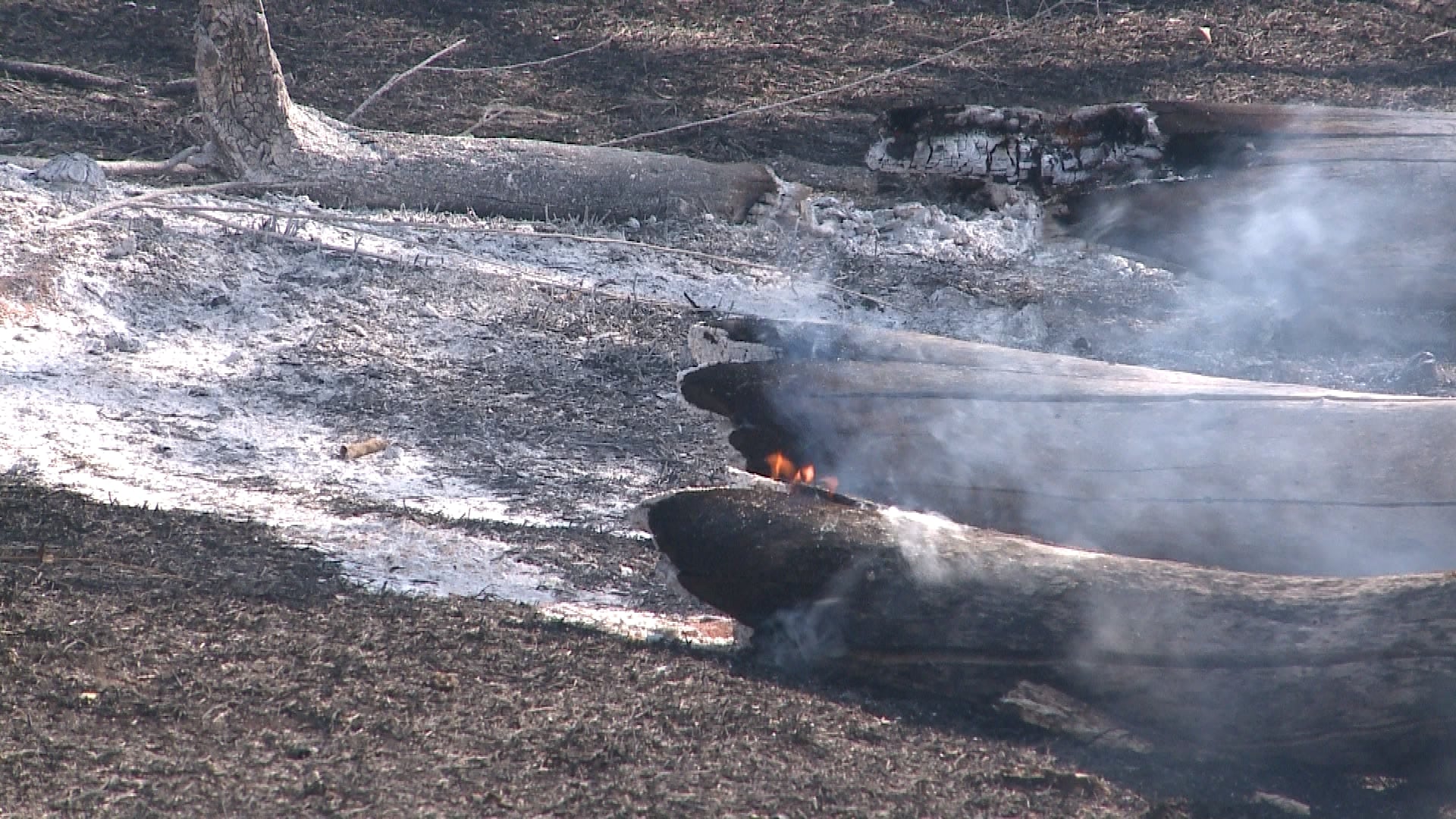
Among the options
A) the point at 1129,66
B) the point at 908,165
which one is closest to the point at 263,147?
the point at 908,165

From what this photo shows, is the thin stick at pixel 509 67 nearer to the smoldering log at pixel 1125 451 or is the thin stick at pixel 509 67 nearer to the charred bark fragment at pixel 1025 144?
the charred bark fragment at pixel 1025 144

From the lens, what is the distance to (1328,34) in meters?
7.93

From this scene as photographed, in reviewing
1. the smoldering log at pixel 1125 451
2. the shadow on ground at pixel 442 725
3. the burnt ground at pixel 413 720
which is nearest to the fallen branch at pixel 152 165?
the burnt ground at pixel 413 720

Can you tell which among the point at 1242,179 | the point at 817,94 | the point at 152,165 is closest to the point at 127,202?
the point at 152,165

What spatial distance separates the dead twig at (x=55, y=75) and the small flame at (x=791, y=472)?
14.7ft

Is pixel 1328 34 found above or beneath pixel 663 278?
above

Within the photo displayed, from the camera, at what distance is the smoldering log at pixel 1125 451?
320 cm

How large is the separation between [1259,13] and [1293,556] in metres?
6.09

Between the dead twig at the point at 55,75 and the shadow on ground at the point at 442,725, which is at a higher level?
the dead twig at the point at 55,75

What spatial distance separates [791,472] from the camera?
3.92 meters

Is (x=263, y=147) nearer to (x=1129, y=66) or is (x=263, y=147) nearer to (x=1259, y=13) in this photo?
(x=1129, y=66)

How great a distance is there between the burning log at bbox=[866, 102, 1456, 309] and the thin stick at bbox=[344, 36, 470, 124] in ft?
8.09

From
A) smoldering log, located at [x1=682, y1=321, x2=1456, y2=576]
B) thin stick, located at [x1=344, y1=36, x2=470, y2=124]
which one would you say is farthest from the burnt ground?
thin stick, located at [x1=344, y1=36, x2=470, y2=124]

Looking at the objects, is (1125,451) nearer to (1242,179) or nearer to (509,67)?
(1242,179)
